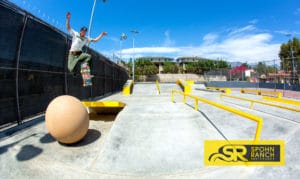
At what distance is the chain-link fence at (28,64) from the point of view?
16.3 feet

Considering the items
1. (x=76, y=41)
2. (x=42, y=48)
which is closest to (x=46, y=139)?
(x=76, y=41)

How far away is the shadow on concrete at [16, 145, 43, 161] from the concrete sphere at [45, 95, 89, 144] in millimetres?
485

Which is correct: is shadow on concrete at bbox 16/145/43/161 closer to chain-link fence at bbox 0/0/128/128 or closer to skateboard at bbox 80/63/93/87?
chain-link fence at bbox 0/0/128/128

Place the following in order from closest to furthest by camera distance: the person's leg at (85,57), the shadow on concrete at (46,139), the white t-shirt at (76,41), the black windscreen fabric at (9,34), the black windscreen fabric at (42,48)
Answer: the shadow on concrete at (46,139), the black windscreen fabric at (9,34), the black windscreen fabric at (42,48), the white t-shirt at (76,41), the person's leg at (85,57)

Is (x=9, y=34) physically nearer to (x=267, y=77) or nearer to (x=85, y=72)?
(x=85, y=72)

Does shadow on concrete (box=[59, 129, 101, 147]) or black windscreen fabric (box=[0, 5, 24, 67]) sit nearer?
shadow on concrete (box=[59, 129, 101, 147])

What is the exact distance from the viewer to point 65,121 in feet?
14.1

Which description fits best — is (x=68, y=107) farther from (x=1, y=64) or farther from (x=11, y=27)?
(x=11, y=27)

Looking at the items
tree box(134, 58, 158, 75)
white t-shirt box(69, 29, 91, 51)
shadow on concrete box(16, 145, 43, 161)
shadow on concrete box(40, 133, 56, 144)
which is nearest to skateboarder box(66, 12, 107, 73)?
white t-shirt box(69, 29, 91, 51)

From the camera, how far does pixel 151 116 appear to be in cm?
594

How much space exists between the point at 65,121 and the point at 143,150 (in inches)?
82.1

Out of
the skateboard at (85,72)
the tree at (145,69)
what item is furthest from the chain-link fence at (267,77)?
the tree at (145,69)

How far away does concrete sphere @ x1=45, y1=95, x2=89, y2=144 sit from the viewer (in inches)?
169
